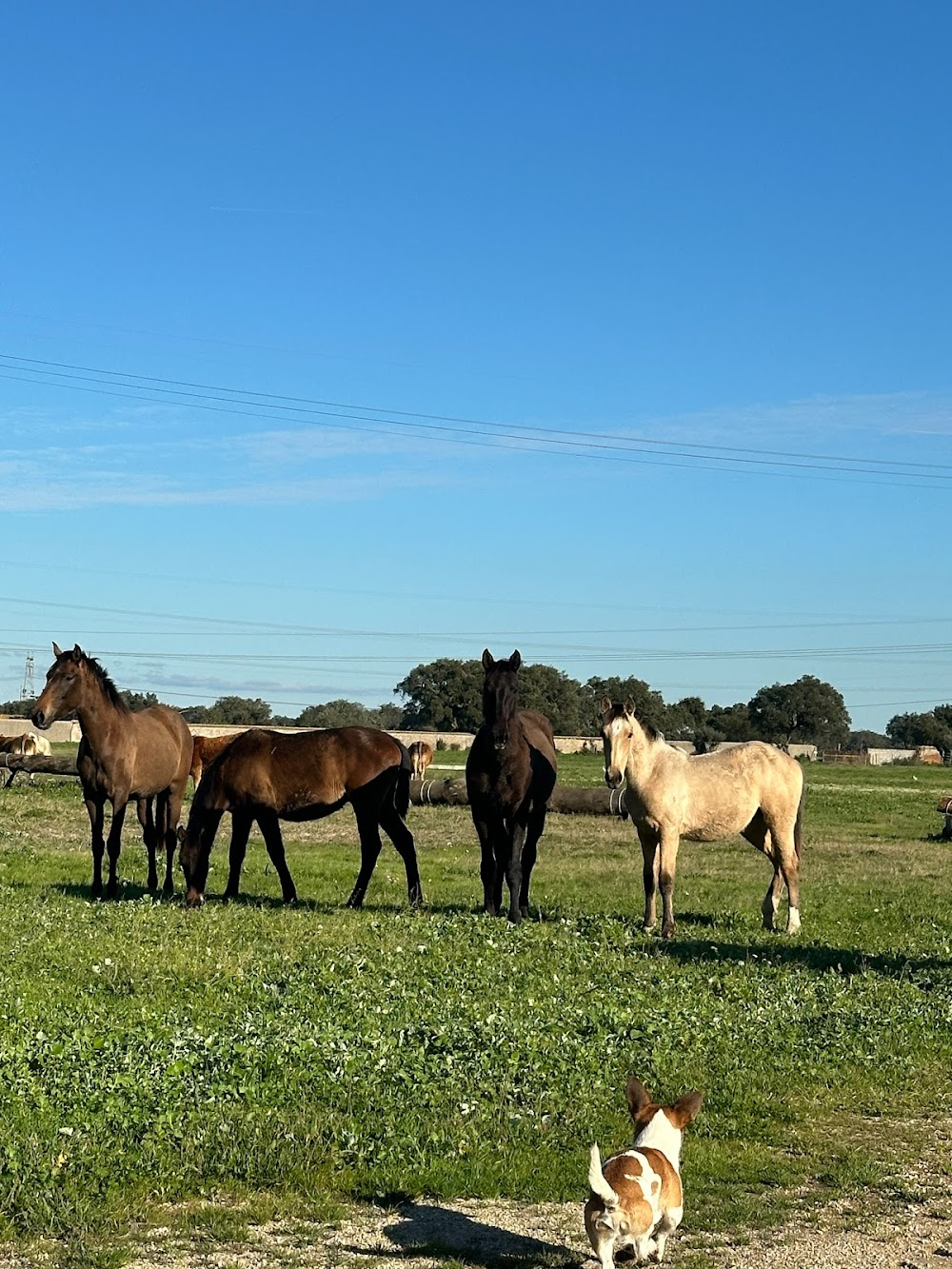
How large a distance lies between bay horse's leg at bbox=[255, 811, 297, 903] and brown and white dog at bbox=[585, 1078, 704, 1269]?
34.7 ft

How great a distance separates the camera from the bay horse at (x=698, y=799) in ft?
49.0

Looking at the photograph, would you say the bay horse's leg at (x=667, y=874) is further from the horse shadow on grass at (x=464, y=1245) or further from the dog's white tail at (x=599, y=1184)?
the dog's white tail at (x=599, y=1184)

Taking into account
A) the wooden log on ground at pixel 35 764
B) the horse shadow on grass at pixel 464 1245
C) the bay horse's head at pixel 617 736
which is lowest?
the horse shadow on grass at pixel 464 1245

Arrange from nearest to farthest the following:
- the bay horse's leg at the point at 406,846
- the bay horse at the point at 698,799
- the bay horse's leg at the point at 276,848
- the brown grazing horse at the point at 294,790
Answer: the bay horse at the point at 698,799 → the brown grazing horse at the point at 294,790 → the bay horse's leg at the point at 276,848 → the bay horse's leg at the point at 406,846

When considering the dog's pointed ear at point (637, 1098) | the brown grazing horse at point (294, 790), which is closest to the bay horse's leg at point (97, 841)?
the brown grazing horse at point (294, 790)

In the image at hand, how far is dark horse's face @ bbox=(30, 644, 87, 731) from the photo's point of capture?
1680 cm

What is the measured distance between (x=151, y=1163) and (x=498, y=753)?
925cm

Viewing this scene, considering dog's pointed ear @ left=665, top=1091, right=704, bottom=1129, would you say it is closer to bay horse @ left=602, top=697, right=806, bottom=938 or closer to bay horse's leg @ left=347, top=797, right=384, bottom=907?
bay horse @ left=602, top=697, right=806, bottom=938

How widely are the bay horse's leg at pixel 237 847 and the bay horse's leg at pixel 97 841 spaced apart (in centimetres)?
146

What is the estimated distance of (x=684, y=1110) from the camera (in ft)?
19.6

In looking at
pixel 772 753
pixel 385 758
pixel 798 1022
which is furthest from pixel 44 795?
pixel 798 1022

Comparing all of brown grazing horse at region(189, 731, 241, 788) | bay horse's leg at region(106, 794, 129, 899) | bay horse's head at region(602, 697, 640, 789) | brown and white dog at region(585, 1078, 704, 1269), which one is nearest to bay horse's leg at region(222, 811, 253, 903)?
bay horse's leg at region(106, 794, 129, 899)

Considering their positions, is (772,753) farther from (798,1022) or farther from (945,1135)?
(945,1135)

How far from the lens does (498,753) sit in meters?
15.4
